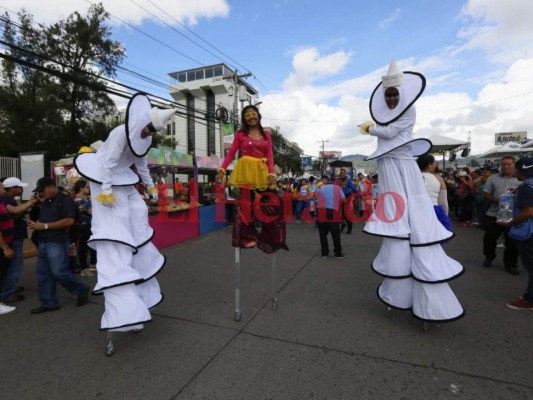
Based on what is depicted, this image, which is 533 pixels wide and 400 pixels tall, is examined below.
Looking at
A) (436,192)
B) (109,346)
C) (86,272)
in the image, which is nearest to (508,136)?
(436,192)

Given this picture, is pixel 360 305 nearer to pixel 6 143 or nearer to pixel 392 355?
pixel 392 355

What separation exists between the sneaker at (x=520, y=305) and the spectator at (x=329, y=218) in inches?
118

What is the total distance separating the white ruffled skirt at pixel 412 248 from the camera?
2.93 m

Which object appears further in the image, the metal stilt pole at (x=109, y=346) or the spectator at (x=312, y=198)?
the spectator at (x=312, y=198)

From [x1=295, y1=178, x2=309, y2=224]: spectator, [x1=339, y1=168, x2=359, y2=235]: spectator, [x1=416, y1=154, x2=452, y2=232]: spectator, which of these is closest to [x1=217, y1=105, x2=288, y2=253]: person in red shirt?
[x1=416, y1=154, x2=452, y2=232]: spectator

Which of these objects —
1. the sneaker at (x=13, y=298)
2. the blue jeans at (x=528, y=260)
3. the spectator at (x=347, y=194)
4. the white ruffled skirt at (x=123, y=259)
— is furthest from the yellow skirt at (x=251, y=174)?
the spectator at (x=347, y=194)

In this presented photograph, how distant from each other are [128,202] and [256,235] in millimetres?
1412

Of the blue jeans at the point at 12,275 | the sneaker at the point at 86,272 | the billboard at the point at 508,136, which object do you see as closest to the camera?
the blue jeans at the point at 12,275

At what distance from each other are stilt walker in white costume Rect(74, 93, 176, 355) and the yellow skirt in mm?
933

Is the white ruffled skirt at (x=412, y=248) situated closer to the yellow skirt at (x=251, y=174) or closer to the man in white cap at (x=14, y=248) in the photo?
the yellow skirt at (x=251, y=174)

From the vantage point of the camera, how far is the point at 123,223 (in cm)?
288

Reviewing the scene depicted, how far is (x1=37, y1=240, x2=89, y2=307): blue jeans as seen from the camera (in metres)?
3.91

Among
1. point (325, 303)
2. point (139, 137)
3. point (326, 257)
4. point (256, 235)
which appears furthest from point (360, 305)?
point (139, 137)

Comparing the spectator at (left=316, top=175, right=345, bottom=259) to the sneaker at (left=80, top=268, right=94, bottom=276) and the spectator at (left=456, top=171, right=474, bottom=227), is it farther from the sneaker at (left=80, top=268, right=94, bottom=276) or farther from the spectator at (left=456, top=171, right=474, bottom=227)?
the spectator at (left=456, top=171, right=474, bottom=227)
